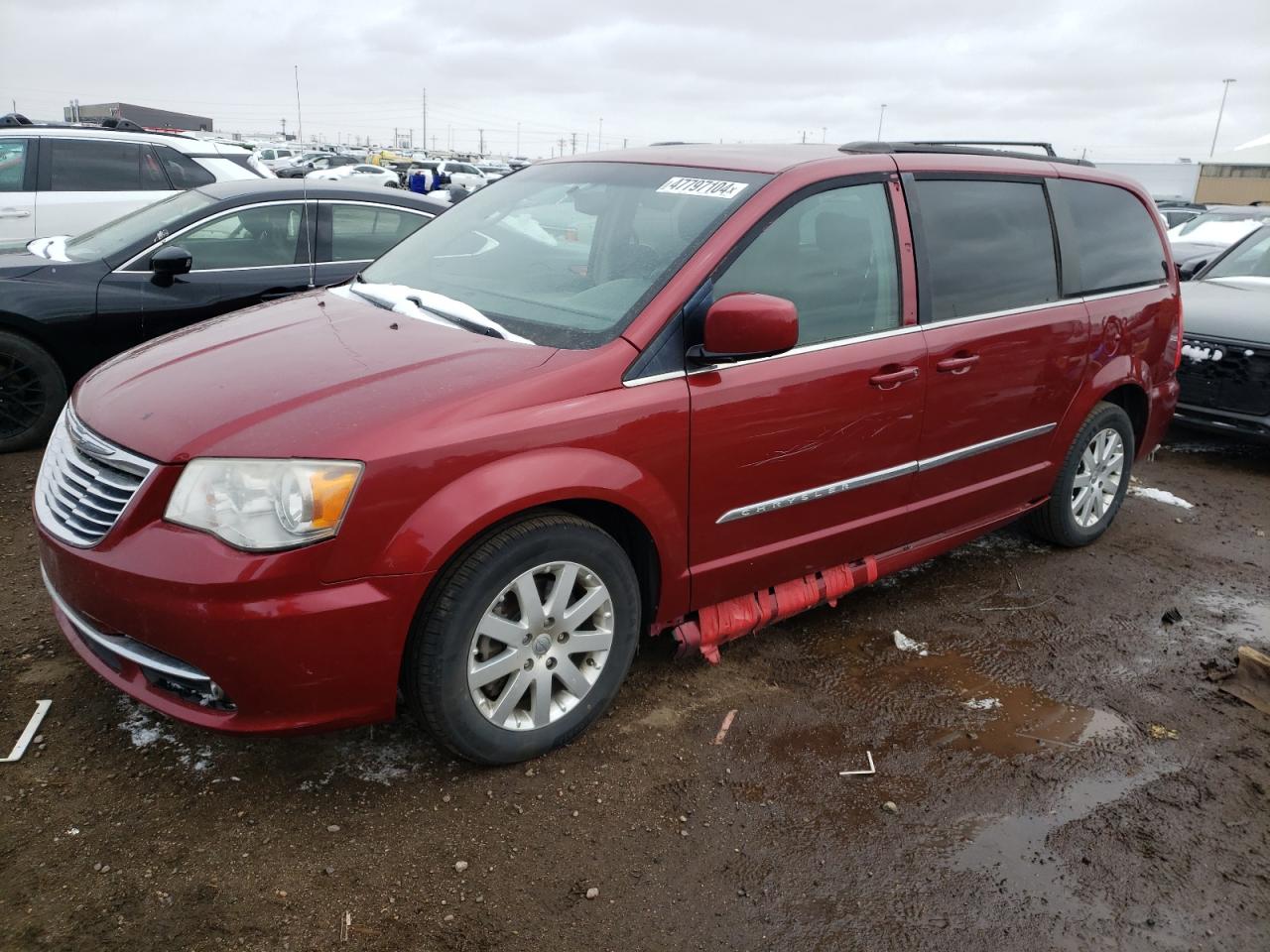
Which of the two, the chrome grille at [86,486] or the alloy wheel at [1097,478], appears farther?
the alloy wheel at [1097,478]

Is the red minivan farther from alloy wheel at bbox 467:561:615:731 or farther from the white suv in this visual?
the white suv

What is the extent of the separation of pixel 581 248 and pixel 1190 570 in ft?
11.2

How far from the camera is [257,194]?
227 inches

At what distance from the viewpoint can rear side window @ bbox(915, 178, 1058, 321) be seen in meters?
3.53

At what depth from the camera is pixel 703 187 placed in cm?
320

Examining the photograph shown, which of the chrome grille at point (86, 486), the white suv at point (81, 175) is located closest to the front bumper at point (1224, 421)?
the chrome grille at point (86, 486)

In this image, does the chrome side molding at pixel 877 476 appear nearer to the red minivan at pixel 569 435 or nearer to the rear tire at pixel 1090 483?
the red minivan at pixel 569 435

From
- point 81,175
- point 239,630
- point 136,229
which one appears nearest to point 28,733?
point 239,630

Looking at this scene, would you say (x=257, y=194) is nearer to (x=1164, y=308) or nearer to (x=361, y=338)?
(x=361, y=338)

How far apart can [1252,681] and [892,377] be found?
1.73m

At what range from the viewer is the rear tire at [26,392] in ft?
16.7

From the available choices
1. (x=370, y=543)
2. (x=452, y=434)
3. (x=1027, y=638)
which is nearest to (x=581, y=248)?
(x=452, y=434)

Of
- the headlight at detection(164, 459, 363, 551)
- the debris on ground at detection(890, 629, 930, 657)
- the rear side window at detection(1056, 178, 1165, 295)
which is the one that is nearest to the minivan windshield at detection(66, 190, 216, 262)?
the headlight at detection(164, 459, 363, 551)

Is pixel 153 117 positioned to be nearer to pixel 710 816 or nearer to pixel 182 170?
pixel 182 170
